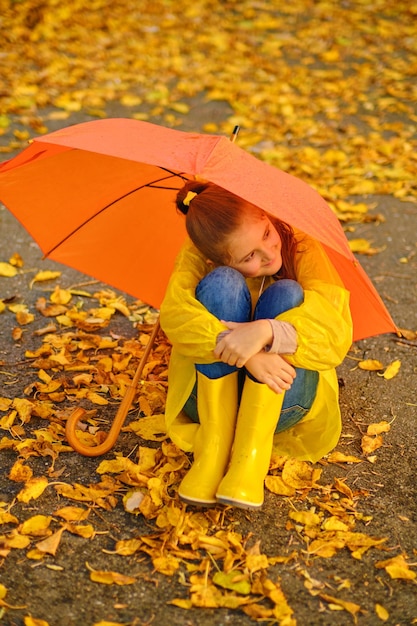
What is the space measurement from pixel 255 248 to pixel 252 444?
0.60 m

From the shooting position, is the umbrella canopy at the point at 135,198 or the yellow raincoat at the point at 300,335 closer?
the umbrella canopy at the point at 135,198

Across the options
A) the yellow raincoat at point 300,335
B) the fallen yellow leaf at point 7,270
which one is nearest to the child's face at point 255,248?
the yellow raincoat at point 300,335

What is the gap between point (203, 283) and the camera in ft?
8.19

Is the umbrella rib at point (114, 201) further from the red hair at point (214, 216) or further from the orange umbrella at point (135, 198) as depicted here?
A: the red hair at point (214, 216)

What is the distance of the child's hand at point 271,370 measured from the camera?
2357 mm

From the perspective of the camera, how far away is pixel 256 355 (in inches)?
93.4

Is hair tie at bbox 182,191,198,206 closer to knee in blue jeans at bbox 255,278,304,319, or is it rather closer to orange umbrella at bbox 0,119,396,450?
orange umbrella at bbox 0,119,396,450

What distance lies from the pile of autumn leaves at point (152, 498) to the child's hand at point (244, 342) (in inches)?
19.6

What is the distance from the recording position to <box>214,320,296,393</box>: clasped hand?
2.33 metres

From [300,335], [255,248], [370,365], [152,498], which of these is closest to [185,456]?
[152,498]

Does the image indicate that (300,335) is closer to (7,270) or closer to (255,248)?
(255,248)

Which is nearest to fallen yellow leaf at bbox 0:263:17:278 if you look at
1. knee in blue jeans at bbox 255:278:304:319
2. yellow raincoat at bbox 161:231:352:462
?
yellow raincoat at bbox 161:231:352:462

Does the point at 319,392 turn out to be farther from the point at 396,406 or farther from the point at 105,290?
the point at 105,290

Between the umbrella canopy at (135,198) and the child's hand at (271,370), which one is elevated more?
the umbrella canopy at (135,198)
